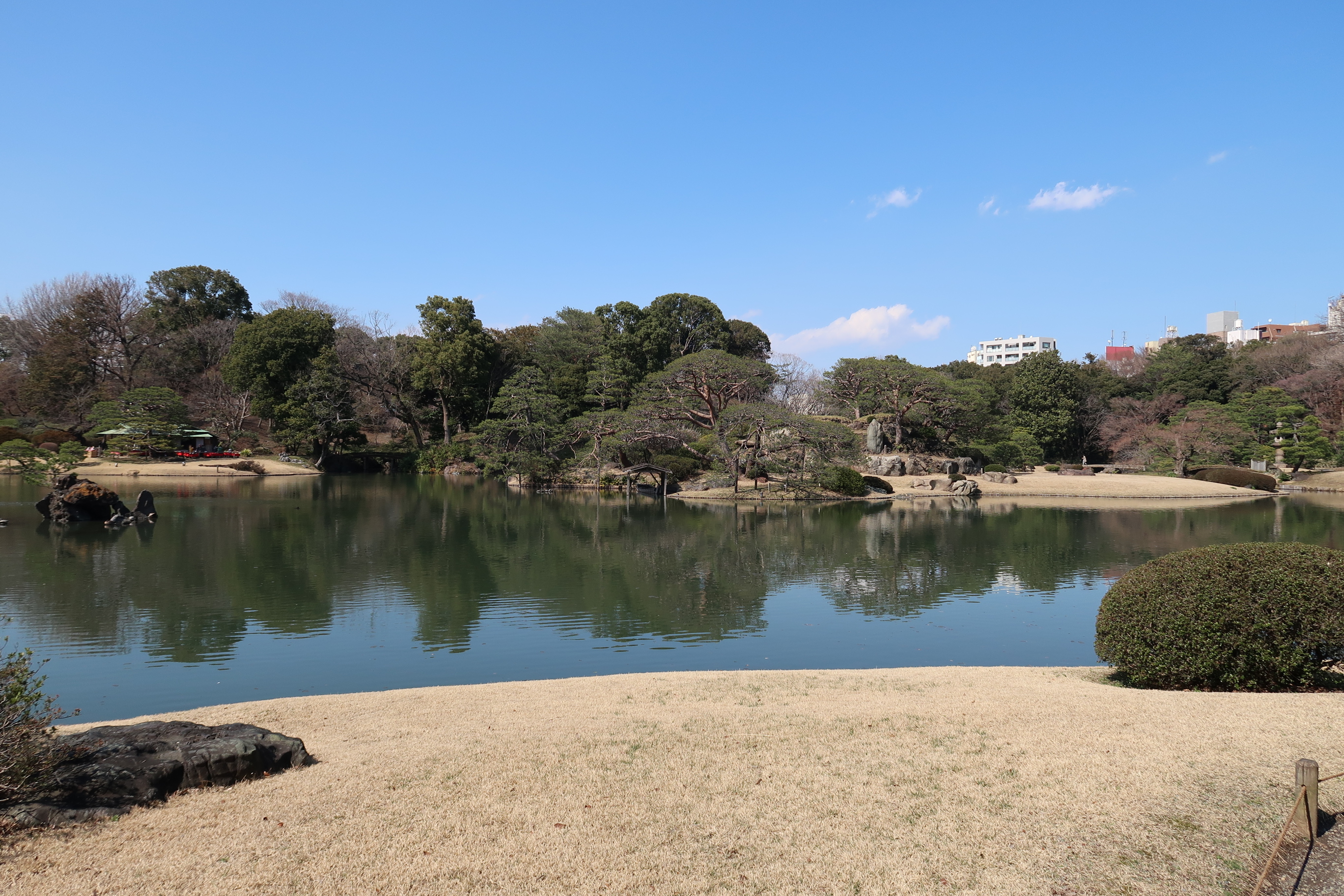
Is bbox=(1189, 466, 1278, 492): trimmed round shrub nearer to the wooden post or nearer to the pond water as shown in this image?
the pond water

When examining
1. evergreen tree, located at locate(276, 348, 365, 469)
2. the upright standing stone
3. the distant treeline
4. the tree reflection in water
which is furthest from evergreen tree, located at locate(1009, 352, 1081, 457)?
evergreen tree, located at locate(276, 348, 365, 469)

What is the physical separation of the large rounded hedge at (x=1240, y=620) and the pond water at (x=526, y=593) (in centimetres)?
316

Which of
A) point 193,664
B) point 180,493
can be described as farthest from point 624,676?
point 180,493

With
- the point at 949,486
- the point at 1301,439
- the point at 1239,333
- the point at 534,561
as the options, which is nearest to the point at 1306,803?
the point at 534,561

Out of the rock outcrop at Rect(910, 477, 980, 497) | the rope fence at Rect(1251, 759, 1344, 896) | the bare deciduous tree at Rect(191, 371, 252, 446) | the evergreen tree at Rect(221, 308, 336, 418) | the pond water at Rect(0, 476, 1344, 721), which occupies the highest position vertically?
the evergreen tree at Rect(221, 308, 336, 418)

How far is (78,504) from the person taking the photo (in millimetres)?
23281

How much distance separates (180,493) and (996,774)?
3685 centimetres

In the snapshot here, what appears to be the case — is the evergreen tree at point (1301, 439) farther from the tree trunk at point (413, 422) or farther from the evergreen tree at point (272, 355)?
the evergreen tree at point (272, 355)

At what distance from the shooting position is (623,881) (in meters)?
3.70

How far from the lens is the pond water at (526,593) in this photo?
400 inches

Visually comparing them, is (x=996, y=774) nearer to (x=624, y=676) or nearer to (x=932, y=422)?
(x=624, y=676)

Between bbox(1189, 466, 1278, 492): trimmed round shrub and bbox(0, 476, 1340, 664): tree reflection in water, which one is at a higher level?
bbox(1189, 466, 1278, 492): trimmed round shrub

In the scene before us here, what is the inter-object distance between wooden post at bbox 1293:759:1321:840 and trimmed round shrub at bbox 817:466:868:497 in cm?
3162

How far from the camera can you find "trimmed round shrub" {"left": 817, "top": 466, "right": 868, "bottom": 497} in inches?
1400
